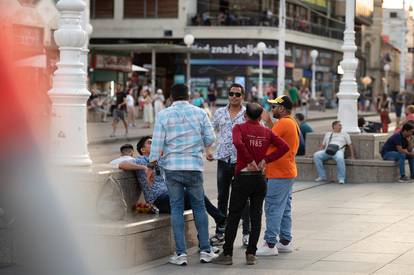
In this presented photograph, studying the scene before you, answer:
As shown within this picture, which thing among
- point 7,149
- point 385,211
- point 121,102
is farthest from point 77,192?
point 121,102

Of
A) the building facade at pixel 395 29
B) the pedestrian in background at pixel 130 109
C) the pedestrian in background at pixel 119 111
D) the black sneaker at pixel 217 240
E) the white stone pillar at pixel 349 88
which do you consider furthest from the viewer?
the building facade at pixel 395 29

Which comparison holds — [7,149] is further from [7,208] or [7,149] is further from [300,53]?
[300,53]

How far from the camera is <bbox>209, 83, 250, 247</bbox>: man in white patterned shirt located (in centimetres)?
1117

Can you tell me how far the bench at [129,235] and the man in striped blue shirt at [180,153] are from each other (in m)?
0.29

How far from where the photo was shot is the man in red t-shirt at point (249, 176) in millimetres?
9953

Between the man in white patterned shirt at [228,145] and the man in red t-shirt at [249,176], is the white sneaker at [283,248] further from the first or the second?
the man in red t-shirt at [249,176]

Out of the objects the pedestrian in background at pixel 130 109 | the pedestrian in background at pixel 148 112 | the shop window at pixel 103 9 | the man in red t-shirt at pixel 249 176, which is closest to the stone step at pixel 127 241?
the man in red t-shirt at pixel 249 176

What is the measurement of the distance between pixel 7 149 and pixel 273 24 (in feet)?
220

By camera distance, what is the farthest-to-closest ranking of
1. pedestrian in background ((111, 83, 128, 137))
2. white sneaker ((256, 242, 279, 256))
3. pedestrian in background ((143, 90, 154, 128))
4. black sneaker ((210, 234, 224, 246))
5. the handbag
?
pedestrian in background ((143, 90, 154, 128)) → pedestrian in background ((111, 83, 128, 137)) → the handbag → black sneaker ((210, 234, 224, 246)) → white sneaker ((256, 242, 279, 256))

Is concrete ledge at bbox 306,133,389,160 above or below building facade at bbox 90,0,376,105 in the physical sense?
below

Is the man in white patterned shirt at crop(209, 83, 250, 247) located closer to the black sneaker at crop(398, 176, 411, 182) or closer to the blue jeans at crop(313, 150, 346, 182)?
the blue jeans at crop(313, 150, 346, 182)

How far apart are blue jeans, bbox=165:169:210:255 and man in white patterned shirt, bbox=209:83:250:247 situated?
3.70 feet

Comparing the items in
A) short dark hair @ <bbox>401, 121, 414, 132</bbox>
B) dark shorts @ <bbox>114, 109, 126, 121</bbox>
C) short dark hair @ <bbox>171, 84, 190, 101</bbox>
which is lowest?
dark shorts @ <bbox>114, 109, 126, 121</bbox>

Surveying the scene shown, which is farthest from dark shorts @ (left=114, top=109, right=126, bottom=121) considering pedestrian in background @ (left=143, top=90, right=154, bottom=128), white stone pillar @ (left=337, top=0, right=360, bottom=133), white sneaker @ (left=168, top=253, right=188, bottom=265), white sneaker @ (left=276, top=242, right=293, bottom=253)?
white sneaker @ (left=168, top=253, right=188, bottom=265)
